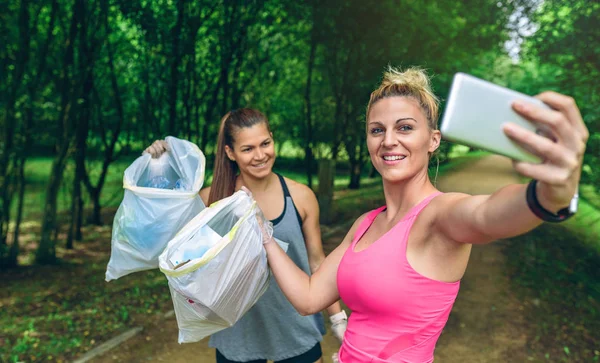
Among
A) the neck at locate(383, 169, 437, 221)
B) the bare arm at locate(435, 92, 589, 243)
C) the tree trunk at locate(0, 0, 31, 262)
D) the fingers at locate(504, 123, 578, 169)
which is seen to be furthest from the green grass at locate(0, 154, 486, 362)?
the fingers at locate(504, 123, 578, 169)

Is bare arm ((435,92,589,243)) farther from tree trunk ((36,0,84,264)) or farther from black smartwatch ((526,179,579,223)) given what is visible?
tree trunk ((36,0,84,264))

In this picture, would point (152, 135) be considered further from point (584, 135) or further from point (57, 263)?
point (584, 135)

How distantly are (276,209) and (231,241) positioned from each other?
746 millimetres

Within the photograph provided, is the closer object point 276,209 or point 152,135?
point 276,209

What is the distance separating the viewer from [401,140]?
1576 mm

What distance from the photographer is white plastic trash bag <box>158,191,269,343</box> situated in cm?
170

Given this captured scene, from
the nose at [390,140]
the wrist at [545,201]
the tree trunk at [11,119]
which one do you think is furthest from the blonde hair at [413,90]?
the tree trunk at [11,119]

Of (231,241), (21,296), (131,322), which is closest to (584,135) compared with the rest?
(231,241)

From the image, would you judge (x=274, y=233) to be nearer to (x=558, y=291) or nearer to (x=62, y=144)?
(x=62, y=144)

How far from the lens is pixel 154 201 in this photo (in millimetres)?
2125

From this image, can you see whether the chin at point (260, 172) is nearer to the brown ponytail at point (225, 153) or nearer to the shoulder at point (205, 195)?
the brown ponytail at point (225, 153)

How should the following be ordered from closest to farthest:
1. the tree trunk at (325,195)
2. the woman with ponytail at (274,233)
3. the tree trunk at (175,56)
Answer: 1. the woman with ponytail at (274,233)
2. the tree trunk at (175,56)
3. the tree trunk at (325,195)

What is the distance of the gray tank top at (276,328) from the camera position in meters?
2.41

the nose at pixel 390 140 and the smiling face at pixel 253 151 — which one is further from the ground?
the nose at pixel 390 140
